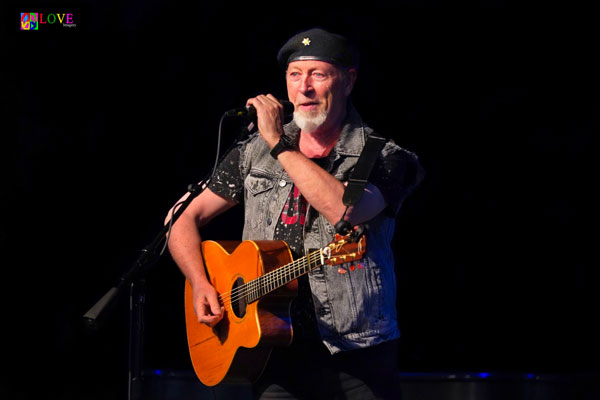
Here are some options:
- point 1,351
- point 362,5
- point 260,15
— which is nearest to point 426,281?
point 362,5

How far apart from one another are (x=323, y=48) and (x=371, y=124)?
1.51 metres

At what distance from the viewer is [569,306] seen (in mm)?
4012

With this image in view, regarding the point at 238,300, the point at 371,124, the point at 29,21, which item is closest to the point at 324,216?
the point at 238,300

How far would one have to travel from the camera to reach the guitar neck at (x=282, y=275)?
2.35 m

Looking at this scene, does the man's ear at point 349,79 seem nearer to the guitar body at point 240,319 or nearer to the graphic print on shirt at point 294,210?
the graphic print on shirt at point 294,210

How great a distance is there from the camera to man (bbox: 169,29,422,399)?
243 cm

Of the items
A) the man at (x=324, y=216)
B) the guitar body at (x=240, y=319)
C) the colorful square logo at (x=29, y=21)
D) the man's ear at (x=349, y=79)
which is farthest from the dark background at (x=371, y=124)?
the guitar body at (x=240, y=319)

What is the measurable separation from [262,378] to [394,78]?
7.40 feet

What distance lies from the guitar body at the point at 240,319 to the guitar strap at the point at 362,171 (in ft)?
1.12

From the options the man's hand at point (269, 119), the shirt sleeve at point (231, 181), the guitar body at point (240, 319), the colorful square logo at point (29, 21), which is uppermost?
the colorful square logo at point (29, 21)

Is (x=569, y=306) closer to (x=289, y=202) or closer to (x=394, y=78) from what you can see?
(x=394, y=78)

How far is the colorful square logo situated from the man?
2.48m

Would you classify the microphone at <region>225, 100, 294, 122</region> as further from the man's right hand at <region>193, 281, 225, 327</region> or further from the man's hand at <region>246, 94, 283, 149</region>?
the man's right hand at <region>193, 281, 225, 327</region>

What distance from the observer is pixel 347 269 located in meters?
2.48
